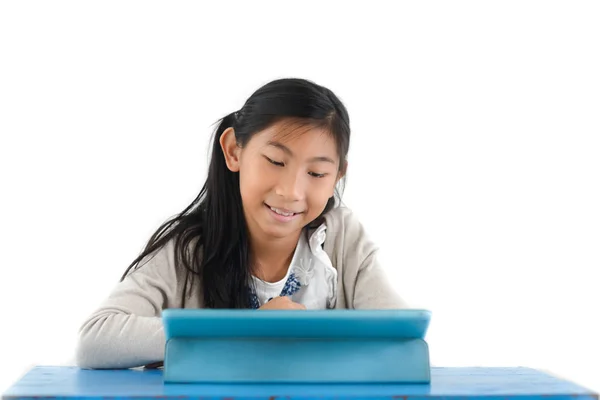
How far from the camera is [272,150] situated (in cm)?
136

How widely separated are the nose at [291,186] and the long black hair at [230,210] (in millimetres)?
108

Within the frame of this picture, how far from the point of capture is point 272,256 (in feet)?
5.24

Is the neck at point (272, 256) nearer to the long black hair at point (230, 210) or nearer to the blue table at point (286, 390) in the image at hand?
the long black hair at point (230, 210)

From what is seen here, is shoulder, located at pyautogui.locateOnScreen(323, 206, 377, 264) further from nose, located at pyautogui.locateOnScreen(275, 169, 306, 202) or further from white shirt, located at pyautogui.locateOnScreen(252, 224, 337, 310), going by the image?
nose, located at pyautogui.locateOnScreen(275, 169, 306, 202)

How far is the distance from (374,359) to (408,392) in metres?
0.09

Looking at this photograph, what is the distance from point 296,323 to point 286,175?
20.9 inches

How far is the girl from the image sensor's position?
1.36 metres

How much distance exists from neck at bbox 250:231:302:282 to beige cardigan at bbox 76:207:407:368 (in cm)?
8

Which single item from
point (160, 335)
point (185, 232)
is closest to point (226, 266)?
point (185, 232)

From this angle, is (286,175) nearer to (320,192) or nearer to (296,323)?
(320,192)

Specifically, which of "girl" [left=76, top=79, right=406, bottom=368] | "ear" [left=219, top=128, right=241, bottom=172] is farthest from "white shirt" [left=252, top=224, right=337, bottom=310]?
"ear" [left=219, top=128, right=241, bottom=172]

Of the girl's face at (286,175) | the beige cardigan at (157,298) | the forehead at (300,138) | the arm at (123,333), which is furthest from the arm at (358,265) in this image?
the arm at (123,333)

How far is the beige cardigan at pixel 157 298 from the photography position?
1.17 m

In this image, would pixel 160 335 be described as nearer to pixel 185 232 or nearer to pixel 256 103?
pixel 185 232
